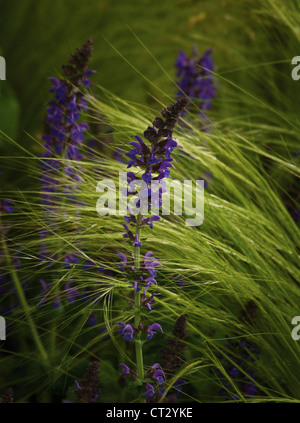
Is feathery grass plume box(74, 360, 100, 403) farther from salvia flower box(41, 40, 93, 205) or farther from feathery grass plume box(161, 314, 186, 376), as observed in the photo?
salvia flower box(41, 40, 93, 205)

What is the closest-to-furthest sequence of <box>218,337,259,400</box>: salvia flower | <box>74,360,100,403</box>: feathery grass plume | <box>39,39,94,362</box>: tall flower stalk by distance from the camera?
<box>74,360,100,403</box>: feathery grass plume < <box>218,337,259,400</box>: salvia flower < <box>39,39,94,362</box>: tall flower stalk

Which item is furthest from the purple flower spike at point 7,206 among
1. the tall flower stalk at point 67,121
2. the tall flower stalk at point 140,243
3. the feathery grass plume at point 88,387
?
the feathery grass plume at point 88,387

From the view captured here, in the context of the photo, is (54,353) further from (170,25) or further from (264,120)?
(170,25)

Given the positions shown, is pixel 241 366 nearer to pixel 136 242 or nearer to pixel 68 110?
pixel 136 242

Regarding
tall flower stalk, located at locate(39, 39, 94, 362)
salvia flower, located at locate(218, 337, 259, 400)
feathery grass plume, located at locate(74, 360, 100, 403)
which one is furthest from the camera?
tall flower stalk, located at locate(39, 39, 94, 362)

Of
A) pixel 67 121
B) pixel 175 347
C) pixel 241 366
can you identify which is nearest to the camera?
pixel 175 347

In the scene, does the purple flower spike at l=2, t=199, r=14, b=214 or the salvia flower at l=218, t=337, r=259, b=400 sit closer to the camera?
the salvia flower at l=218, t=337, r=259, b=400

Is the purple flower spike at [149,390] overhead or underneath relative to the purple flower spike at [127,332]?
underneath

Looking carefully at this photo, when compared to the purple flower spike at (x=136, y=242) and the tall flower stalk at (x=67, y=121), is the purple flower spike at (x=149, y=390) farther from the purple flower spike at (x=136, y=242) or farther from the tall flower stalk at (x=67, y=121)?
the tall flower stalk at (x=67, y=121)

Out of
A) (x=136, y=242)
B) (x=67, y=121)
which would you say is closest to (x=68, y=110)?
(x=67, y=121)

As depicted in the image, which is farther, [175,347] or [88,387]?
[175,347]

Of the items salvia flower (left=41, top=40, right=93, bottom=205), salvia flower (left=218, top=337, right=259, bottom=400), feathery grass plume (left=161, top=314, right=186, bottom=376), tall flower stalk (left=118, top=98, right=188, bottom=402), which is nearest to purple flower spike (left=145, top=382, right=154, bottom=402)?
tall flower stalk (left=118, top=98, right=188, bottom=402)

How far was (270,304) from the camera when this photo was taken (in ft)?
4.63
